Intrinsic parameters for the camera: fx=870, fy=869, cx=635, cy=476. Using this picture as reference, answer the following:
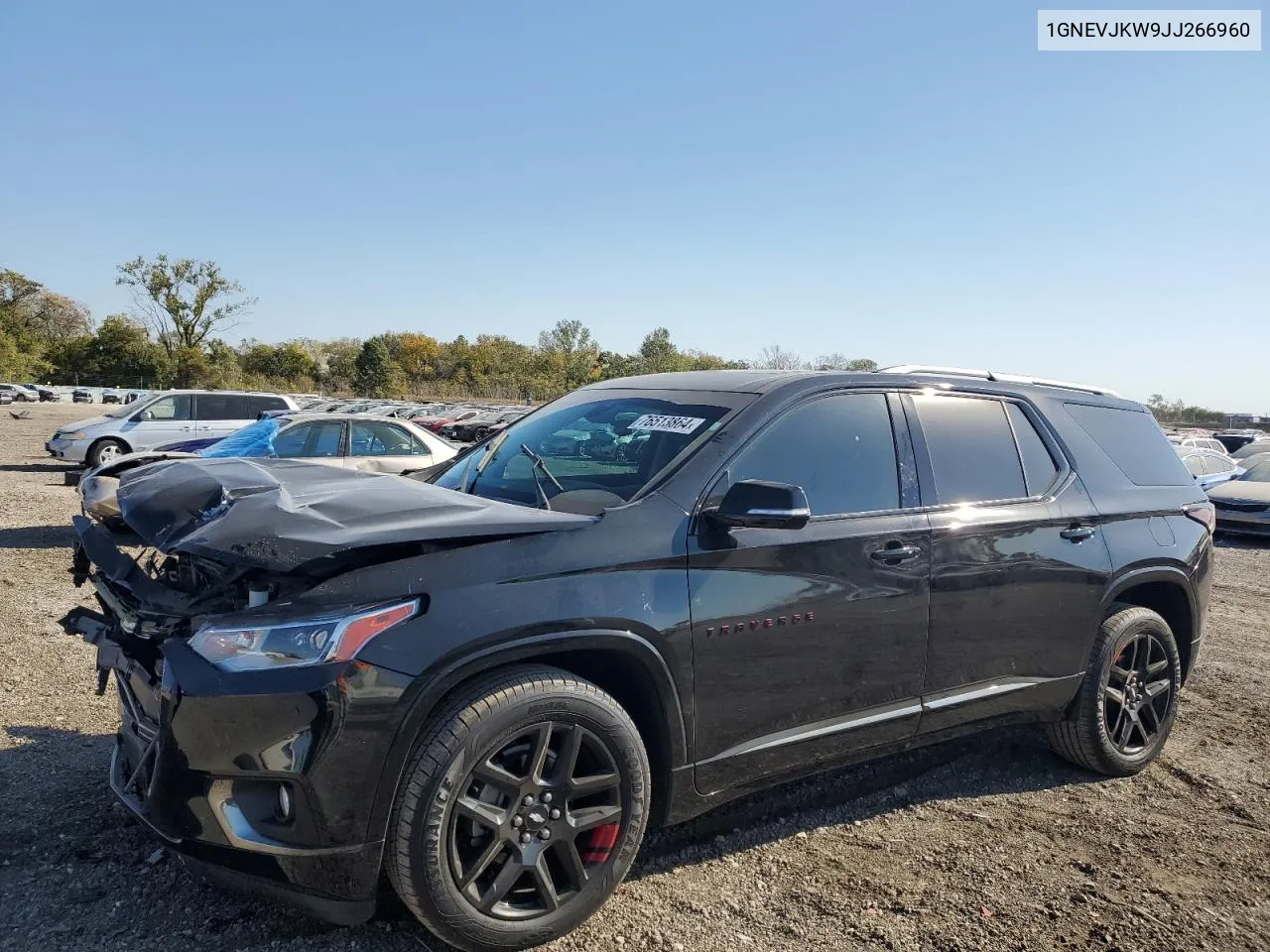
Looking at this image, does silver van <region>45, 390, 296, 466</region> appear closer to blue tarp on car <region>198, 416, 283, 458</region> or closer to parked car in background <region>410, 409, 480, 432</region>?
blue tarp on car <region>198, 416, 283, 458</region>

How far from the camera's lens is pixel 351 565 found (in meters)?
2.43

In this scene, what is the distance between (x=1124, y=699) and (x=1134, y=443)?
4.29 feet

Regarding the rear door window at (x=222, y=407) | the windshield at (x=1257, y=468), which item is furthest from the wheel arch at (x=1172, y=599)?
the rear door window at (x=222, y=407)

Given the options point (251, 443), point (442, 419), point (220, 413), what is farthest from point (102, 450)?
point (442, 419)

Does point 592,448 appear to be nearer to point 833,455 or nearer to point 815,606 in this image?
point 833,455

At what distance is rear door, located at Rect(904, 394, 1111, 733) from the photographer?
3465 mm

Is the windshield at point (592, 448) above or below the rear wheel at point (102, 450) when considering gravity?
above

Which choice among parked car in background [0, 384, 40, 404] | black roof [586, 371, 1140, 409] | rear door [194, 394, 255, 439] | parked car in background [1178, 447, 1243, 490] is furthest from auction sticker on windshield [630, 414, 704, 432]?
parked car in background [0, 384, 40, 404]

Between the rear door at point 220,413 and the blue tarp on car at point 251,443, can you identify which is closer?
the blue tarp on car at point 251,443

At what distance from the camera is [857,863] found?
3.26 meters

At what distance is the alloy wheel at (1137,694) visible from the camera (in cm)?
417

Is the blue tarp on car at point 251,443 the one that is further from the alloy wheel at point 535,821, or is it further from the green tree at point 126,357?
the green tree at point 126,357

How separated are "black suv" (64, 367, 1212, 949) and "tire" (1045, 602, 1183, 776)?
20mm

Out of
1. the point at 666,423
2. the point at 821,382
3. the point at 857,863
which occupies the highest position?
the point at 821,382
